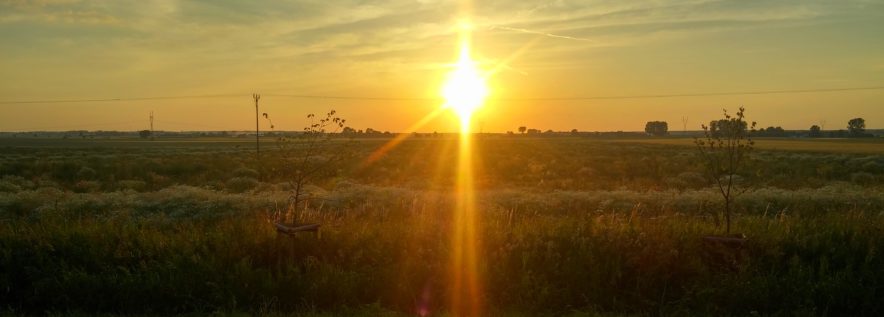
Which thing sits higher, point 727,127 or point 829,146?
point 727,127

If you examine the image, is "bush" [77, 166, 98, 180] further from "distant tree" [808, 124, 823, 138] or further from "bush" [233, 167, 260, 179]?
"distant tree" [808, 124, 823, 138]

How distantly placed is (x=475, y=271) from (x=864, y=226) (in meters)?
5.86

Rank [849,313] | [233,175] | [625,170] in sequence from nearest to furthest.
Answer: [849,313] → [233,175] → [625,170]

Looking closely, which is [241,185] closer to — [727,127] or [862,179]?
[727,127]

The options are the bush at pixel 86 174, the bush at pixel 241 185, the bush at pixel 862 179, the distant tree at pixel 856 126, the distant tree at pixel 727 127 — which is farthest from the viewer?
the distant tree at pixel 856 126

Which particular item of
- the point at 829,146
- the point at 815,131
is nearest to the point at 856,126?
the point at 815,131

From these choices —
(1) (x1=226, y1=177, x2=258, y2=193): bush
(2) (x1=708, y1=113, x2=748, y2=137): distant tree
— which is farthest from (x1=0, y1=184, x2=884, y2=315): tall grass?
(1) (x1=226, y1=177, x2=258, y2=193): bush

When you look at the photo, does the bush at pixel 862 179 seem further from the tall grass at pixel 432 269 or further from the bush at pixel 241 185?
the bush at pixel 241 185

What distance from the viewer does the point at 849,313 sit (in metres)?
6.70

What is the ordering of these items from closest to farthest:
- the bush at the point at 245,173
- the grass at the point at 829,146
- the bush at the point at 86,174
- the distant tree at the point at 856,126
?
the bush at the point at 86,174 < the bush at the point at 245,173 < the grass at the point at 829,146 < the distant tree at the point at 856,126

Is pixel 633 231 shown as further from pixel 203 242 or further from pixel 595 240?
pixel 203 242

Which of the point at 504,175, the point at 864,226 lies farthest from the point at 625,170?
the point at 864,226

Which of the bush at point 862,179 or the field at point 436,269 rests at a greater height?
the field at point 436,269

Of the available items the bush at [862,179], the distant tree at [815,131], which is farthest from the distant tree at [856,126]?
the bush at [862,179]
